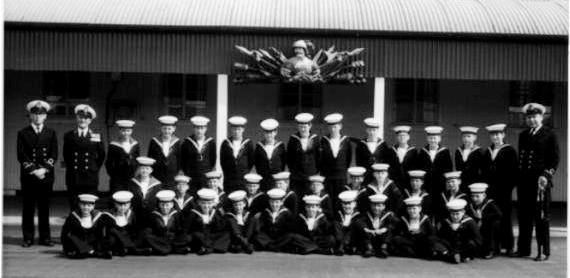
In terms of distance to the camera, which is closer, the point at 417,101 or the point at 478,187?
the point at 478,187

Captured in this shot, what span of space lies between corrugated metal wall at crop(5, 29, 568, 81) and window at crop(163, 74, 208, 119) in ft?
10.9

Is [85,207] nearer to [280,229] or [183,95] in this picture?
[280,229]

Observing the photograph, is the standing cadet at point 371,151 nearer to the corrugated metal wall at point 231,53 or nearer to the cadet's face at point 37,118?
the corrugated metal wall at point 231,53

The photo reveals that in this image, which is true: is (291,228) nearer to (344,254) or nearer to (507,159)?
(344,254)

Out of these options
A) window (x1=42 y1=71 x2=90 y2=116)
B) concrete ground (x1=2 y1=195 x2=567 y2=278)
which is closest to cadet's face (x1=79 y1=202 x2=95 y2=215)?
concrete ground (x1=2 y1=195 x2=567 y2=278)

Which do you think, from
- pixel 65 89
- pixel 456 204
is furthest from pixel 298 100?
pixel 456 204

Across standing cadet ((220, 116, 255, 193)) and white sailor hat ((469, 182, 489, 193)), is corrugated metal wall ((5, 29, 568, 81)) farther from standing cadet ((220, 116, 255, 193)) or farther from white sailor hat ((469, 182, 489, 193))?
white sailor hat ((469, 182, 489, 193))

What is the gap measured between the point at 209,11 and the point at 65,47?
220cm

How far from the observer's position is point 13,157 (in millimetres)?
14953

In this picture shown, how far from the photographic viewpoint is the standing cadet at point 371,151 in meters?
10.1

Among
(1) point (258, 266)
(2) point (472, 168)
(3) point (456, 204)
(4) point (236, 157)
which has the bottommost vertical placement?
(1) point (258, 266)

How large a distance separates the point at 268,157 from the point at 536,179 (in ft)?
11.0

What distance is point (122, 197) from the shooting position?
9.17m

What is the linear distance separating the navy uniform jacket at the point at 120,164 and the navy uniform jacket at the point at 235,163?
46.2 inches
